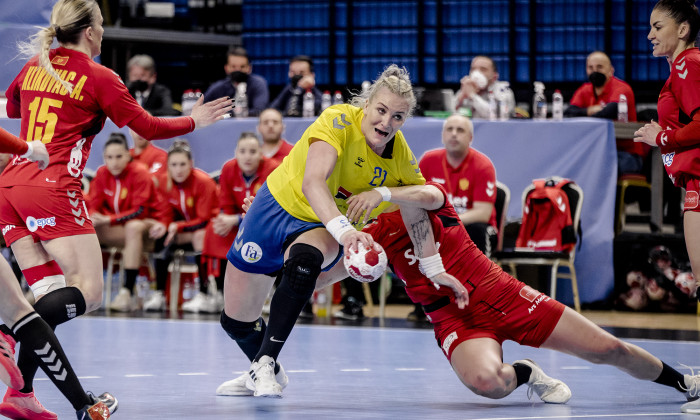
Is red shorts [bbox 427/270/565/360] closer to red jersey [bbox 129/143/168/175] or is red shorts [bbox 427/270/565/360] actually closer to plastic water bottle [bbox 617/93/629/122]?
plastic water bottle [bbox 617/93/629/122]

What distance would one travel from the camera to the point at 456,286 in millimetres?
4246

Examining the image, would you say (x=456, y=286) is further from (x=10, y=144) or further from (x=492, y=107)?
(x=492, y=107)

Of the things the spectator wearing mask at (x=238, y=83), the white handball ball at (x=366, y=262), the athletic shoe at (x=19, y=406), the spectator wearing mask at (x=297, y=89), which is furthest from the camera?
the spectator wearing mask at (x=238, y=83)

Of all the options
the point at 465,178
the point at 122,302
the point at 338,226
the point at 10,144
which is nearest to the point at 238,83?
the point at 122,302

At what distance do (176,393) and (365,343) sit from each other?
Result: 225 cm

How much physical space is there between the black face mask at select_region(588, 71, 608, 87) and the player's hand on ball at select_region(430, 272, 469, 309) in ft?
18.8

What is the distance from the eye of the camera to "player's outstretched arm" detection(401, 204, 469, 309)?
425 cm

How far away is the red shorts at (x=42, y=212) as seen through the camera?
404 centimetres

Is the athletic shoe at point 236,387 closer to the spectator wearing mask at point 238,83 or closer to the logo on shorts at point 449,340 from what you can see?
the logo on shorts at point 449,340

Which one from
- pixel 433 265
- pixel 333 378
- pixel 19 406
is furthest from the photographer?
pixel 333 378

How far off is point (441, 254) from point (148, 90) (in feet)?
20.2

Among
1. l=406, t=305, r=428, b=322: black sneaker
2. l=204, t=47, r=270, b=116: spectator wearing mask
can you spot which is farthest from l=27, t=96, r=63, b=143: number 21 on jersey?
l=204, t=47, r=270, b=116: spectator wearing mask

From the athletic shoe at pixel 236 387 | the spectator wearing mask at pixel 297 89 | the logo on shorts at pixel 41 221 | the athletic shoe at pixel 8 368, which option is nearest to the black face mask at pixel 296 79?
the spectator wearing mask at pixel 297 89

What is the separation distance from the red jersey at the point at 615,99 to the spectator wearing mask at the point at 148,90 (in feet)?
12.4
